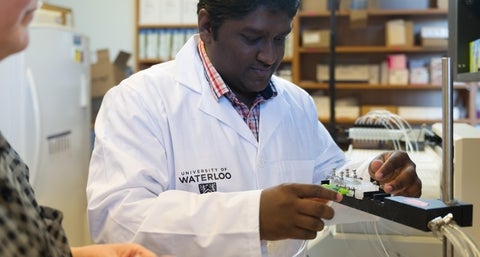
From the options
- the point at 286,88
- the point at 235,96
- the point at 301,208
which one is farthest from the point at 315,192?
the point at 286,88

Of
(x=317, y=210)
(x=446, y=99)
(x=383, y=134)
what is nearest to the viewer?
(x=446, y=99)

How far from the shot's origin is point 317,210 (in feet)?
2.67

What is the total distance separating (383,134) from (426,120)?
84.5 inches

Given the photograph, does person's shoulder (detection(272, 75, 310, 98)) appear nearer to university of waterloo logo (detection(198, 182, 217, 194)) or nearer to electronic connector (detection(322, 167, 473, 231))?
A: university of waterloo logo (detection(198, 182, 217, 194))

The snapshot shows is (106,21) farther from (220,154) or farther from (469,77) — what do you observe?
(469,77)

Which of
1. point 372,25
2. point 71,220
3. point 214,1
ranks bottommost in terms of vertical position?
point 71,220

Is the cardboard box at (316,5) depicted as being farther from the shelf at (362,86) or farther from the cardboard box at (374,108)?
the cardboard box at (374,108)

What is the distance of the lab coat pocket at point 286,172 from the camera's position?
1239 mm

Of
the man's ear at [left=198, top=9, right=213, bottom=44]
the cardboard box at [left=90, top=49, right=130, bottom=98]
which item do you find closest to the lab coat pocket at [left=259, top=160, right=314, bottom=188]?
the man's ear at [left=198, top=9, right=213, bottom=44]

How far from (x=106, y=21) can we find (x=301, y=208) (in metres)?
3.78

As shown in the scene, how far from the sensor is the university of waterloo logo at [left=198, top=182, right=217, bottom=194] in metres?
1.15

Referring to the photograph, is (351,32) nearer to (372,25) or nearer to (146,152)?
(372,25)

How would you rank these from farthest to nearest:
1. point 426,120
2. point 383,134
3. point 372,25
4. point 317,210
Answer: point 372,25 < point 426,120 < point 383,134 < point 317,210

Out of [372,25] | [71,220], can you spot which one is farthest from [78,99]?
[372,25]
